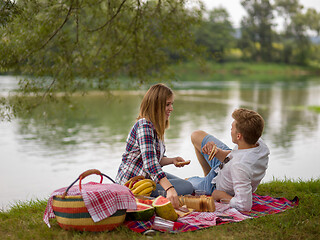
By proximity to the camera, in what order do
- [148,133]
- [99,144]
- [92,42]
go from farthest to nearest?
[99,144] < [92,42] < [148,133]

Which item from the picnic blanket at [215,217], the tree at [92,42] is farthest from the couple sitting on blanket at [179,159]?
the tree at [92,42]

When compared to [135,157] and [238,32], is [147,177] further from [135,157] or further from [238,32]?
[238,32]

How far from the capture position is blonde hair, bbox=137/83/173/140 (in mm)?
4148

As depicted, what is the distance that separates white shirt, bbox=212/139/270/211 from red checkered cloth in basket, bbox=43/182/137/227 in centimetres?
113

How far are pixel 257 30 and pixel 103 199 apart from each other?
3763 inches

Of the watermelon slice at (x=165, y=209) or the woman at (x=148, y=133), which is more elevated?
the woman at (x=148, y=133)

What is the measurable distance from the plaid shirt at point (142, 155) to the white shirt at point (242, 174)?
767mm

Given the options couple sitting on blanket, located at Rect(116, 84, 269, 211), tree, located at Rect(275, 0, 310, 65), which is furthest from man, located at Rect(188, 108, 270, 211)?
tree, located at Rect(275, 0, 310, 65)

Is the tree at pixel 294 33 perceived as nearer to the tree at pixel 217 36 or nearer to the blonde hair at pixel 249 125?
the tree at pixel 217 36

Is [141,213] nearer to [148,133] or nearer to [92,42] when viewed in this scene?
[148,133]

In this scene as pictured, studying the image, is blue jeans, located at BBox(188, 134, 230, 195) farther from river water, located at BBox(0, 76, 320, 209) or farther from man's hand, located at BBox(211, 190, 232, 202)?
river water, located at BBox(0, 76, 320, 209)

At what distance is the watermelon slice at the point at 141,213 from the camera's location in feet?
12.1

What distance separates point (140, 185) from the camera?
159 inches

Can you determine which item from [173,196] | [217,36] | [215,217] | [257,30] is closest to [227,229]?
[215,217]
